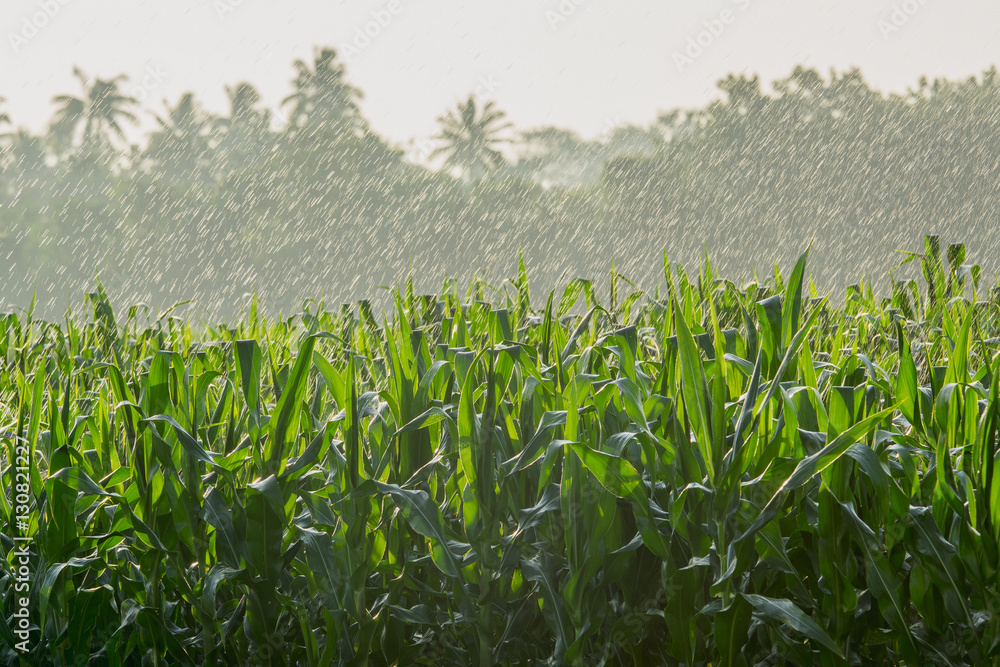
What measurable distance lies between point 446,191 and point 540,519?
47.7m

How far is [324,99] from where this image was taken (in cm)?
4928

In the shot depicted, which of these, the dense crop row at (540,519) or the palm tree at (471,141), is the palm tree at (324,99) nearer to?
the palm tree at (471,141)

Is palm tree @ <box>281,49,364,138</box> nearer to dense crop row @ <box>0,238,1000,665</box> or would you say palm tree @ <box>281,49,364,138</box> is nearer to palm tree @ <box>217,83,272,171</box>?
palm tree @ <box>217,83,272,171</box>

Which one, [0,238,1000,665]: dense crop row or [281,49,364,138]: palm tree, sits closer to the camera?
[0,238,1000,665]: dense crop row

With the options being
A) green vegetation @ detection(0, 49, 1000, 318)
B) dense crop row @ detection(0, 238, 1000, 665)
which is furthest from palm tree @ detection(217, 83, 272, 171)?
dense crop row @ detection(0, 238, 1000, 665)

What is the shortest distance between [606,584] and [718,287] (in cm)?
179

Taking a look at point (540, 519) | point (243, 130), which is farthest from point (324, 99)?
point (540, 519)

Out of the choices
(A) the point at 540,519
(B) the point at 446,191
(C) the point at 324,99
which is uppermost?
(C) the point at 324,99

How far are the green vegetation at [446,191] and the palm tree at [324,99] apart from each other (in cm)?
14

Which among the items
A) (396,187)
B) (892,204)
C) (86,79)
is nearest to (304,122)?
(396,187)

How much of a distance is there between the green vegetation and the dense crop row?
3809 centimetres

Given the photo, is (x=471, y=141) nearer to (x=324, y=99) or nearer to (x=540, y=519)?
(x=324, y=99)

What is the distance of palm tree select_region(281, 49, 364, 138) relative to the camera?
4853 cm

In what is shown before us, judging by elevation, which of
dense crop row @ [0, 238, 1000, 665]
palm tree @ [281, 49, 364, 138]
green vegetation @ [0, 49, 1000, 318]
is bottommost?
dense crop row @ [0, 238, 1000, 665]
